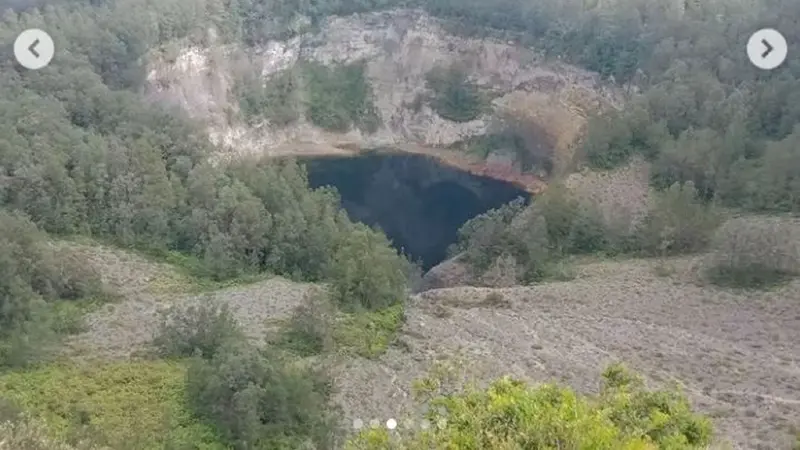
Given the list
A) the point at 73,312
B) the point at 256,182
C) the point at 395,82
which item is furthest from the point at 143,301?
the point at 395,82

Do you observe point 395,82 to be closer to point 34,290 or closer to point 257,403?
point 34,290

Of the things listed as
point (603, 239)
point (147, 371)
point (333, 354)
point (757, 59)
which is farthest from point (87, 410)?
point (757, 59)

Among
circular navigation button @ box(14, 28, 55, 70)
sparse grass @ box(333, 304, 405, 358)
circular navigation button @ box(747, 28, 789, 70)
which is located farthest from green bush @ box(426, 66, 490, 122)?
sparse grass @ box(333, 304, 405, 358)

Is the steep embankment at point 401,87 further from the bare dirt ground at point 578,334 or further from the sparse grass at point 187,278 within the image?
the bare dirt ground at point 578,334

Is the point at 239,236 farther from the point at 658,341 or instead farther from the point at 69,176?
the point at 658,341

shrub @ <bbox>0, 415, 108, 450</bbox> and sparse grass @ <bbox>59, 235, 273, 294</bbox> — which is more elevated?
shrub @ <bbox>0, 415, 108, 450</bbox>

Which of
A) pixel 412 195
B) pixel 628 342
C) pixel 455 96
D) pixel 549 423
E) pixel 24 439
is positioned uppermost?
pixel 549 423

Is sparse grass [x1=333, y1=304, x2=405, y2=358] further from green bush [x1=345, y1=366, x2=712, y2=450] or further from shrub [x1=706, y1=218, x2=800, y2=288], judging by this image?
green bush [x1=345, y1=366, x2=712, y2=450]
